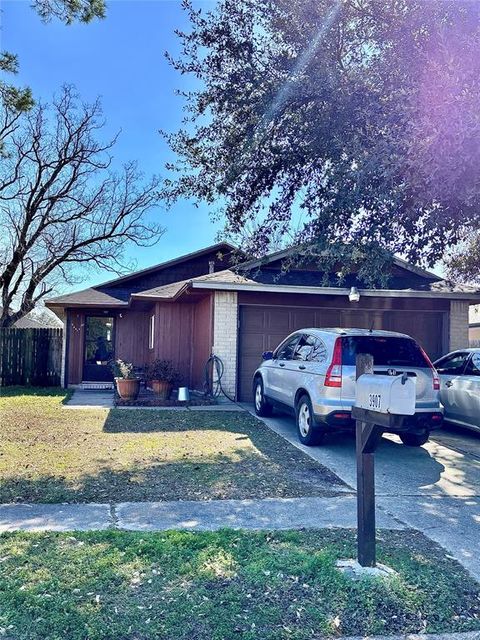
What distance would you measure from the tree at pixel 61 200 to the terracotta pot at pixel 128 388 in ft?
41.3

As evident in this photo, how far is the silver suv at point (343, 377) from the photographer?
720cm

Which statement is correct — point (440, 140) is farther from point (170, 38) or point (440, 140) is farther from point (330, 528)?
point (170, 38)

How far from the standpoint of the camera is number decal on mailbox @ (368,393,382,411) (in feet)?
11.4

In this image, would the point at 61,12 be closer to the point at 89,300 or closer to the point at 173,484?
the point at 173,484

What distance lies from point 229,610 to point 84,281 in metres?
24.4

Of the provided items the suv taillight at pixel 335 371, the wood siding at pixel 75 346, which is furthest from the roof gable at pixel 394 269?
the wood siding at pixel 75 346

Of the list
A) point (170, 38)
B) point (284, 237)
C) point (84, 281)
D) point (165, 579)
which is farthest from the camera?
point (84, 281)

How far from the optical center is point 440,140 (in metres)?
5.57

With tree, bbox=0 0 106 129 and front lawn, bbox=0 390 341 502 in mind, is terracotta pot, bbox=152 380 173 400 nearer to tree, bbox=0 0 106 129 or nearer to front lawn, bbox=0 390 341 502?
front lawn, bbox=0 390 341 502

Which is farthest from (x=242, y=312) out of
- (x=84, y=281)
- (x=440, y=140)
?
(x=84, y=281)

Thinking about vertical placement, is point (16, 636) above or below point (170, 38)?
below

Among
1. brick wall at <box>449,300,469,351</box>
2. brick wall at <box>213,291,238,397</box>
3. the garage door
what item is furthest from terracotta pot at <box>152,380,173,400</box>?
brick wall at <box>449,300,469,351</box>

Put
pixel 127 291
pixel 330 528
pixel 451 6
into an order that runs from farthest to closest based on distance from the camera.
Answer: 1. pixel 127 291
2. pixel 451 6
3. pixel 330 528

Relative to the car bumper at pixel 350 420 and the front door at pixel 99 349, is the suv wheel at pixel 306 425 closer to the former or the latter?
the car bumper at pixel 350 420
